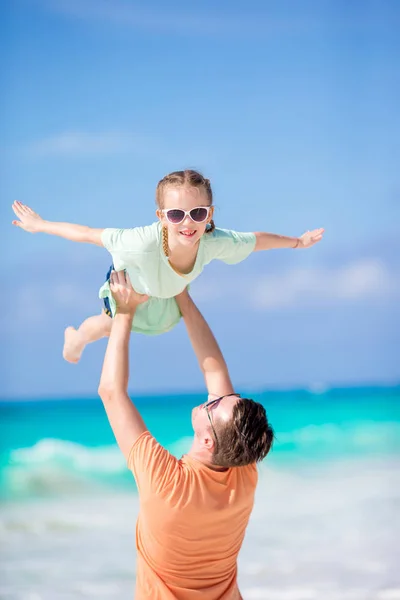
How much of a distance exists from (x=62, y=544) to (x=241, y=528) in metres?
4.72

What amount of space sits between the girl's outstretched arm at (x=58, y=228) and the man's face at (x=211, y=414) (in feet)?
2.72

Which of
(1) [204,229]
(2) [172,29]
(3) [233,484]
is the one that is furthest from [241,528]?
(2) [172,29]

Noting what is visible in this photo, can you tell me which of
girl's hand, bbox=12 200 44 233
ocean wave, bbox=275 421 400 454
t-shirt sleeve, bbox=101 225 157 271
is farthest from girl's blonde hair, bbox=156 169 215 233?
ocean wave, bbox=275 421 400 454

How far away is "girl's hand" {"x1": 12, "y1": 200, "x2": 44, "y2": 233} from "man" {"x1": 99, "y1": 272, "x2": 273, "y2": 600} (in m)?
0.77

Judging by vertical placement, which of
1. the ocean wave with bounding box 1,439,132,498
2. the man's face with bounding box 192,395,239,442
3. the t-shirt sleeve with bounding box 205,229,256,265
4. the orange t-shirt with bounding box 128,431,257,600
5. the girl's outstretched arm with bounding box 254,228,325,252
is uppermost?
the ocean wave with bounding box 1,439,132,498

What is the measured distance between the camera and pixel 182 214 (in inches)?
114

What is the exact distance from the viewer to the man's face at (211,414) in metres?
2.50

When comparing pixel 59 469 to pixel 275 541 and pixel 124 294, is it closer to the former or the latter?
pixel 275 541

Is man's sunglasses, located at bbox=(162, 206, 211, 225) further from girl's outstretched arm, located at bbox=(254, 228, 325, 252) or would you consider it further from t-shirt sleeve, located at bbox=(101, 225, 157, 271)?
girl's outstretched arm, located at bbox=(254, 228, 325, 252)

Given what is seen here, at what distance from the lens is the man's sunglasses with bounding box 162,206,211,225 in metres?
2.90

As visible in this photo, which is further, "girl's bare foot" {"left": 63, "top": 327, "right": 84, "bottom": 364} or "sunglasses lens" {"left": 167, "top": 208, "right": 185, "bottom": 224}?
"girl's bare foot" {"left": 63, "top": 327, "right": 84, "bottom": 364}

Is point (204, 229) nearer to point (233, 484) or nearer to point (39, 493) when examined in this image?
point (233, 484)

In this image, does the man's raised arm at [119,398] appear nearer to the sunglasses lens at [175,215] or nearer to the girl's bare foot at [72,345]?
the sunglasses lens at [175,215]

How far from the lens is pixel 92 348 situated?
10250 mm
